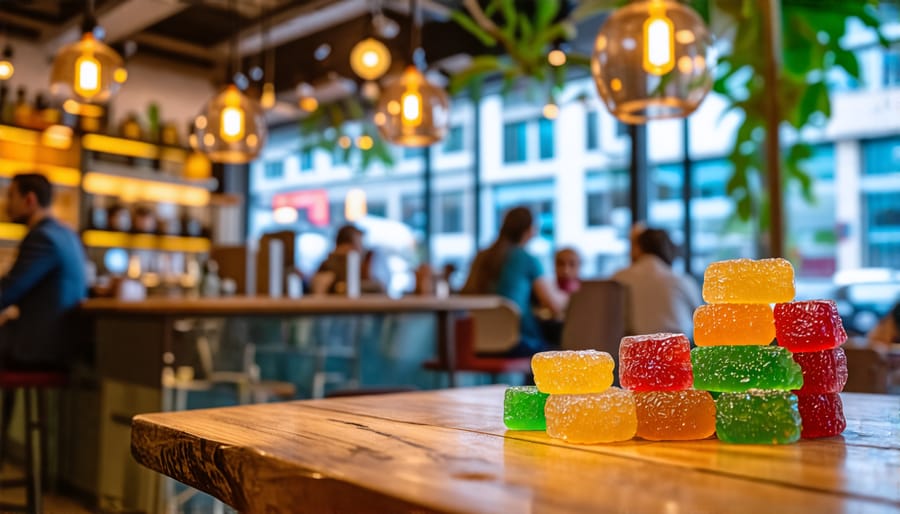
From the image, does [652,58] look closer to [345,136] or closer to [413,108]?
[413,108]

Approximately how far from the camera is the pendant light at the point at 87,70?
359cm

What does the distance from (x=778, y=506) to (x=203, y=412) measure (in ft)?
2.63

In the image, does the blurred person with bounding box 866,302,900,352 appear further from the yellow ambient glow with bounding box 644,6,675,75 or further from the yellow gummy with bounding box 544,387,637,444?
the yellow gummy with bounding box 544,387,637,444

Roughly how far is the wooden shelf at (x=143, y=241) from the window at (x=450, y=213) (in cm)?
258

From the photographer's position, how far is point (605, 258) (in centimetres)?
786

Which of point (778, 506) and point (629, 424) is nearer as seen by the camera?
point (778, 506)

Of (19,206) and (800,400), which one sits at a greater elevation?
(19,206)

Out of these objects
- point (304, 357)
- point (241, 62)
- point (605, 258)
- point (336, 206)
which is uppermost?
point (241, 62)

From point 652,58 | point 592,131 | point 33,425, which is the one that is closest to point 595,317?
point 652,58

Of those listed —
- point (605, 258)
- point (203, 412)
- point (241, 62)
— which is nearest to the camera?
point (203, 412)

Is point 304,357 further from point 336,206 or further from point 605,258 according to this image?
point 336,206

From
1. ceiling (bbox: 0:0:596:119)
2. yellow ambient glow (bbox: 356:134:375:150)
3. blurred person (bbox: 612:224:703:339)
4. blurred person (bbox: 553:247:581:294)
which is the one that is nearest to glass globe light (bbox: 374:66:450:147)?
blurred person (bbox: 612:224:703:339)

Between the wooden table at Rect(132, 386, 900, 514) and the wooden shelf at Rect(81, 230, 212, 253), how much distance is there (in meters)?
7.46

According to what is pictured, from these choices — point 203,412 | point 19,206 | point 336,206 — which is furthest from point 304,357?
point 336,206
